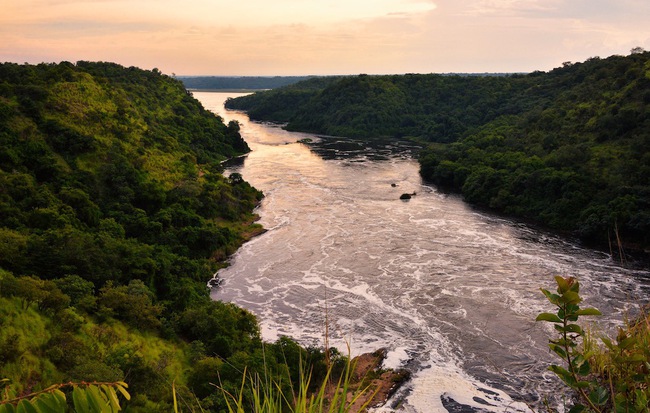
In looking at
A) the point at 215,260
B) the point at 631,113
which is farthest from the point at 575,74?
the point at 215,260

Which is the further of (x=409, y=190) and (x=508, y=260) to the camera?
(x=409, y=190)

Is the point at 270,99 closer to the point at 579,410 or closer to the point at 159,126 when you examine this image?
the point at 159,126

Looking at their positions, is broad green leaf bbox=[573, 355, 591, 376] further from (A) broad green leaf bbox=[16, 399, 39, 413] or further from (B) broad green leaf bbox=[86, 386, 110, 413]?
(A) broad green leaf bbox=[16, 399, 39, 413]

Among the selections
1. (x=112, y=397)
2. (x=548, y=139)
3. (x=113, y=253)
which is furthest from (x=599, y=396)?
(x=548, y=139)

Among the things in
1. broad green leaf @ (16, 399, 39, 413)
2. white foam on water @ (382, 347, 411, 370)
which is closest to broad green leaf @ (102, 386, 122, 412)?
broad green leaf @ (16, 399, 39, 413)

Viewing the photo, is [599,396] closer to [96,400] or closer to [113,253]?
[96,400]
